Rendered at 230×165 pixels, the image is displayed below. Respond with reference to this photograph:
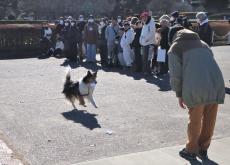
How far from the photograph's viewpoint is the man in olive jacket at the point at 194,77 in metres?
6.26

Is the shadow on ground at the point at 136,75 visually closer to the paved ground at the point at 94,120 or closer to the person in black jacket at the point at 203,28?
the paved ground at the point at 94,120

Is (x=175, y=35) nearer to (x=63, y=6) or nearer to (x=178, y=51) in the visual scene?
(x=178, y=51)

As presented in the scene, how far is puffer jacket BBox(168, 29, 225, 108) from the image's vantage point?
6.26 meters

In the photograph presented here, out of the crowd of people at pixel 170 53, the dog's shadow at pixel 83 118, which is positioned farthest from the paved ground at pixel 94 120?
the crowd of people at pixel 170 53

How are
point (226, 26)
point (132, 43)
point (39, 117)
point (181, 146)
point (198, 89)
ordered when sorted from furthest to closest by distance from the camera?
point (226, 26) → point (132, 43) → point (39, 117) → point (181, 146) → point (198, 89)

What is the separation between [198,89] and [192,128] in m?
0.58

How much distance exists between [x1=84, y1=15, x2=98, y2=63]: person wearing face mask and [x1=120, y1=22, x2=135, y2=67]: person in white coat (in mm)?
2762

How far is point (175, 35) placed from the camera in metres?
6.59

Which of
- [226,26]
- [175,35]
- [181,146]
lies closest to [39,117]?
[181,146]

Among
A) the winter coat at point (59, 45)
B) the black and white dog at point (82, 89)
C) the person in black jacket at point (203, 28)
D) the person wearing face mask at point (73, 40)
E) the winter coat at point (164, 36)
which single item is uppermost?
the person in black jacket at point (203, 28)

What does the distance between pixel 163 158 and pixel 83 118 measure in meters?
3.07

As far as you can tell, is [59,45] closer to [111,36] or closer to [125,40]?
[111,36]

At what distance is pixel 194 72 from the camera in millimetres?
6258

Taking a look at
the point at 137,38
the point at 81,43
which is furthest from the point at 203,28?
the point at 81,43
